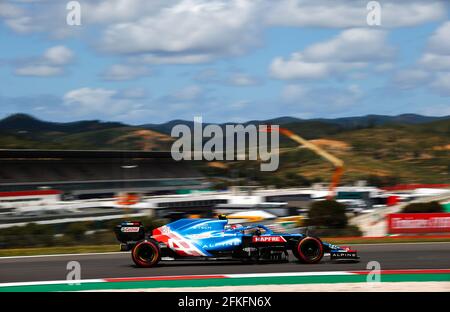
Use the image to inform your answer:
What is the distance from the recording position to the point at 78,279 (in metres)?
12.4

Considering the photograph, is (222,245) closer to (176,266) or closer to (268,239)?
(268,239)

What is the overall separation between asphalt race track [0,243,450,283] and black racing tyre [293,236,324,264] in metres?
0.16

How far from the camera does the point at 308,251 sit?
13.7 meters

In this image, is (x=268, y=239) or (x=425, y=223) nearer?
(x=268, y=239)

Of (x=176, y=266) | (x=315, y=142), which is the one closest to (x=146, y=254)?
(x=176, y=266)

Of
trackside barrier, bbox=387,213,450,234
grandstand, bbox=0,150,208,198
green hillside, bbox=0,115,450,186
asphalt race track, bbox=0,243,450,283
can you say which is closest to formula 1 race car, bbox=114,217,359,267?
asphalt race track, bbox=0,243,450,283

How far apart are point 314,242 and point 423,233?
10885 mm

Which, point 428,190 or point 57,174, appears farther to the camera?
point 428,190

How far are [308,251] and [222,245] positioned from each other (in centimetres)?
184

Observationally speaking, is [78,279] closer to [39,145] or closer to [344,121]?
[39,145]

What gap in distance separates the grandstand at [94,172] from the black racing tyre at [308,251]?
130 ft

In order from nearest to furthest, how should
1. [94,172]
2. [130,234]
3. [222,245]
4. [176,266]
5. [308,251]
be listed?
1. [222,245]
2. [308,251]
3. [130,234]
4. [176,266]
5. [94,172]

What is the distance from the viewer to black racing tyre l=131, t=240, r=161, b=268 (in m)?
13.7
